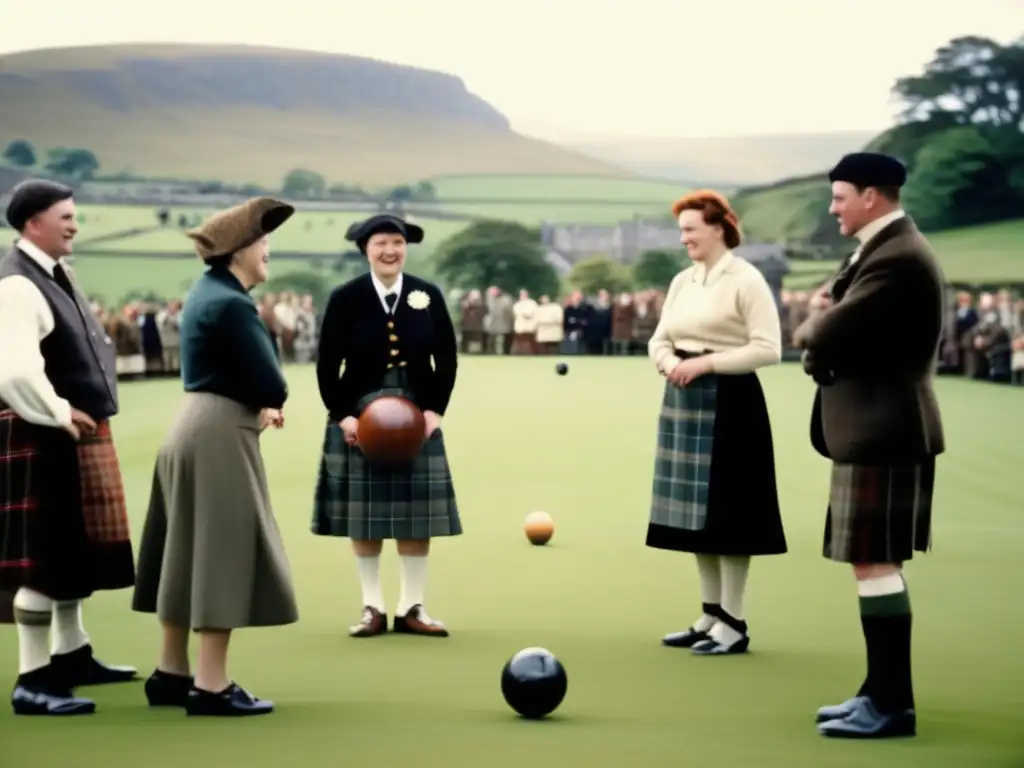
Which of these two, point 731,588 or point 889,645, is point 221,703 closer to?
point 889,645

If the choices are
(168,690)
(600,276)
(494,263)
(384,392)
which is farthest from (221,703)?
(494,263)

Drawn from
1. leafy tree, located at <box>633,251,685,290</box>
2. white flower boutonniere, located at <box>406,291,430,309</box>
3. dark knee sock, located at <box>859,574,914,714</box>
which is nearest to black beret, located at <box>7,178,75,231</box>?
white flower boutonniere, located at <box>406,291,430,309</box>

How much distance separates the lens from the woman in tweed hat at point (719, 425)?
8219 millimetres

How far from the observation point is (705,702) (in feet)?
23.4

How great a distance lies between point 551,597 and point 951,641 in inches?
86.3

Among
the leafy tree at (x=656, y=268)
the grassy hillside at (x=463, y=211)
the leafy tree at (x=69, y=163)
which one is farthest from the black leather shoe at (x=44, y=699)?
the leafy tree at (x=69, y=163)

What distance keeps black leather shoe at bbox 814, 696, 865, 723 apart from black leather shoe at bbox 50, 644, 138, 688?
2.69 metres

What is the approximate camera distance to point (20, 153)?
73812 mm

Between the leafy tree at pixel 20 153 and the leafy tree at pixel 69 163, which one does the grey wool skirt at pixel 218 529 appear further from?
the leafy tree at pixel 69 163

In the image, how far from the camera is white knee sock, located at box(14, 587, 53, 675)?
6.93 metres

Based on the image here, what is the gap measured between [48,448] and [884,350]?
2.98 m

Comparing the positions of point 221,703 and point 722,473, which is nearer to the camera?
point 221,703

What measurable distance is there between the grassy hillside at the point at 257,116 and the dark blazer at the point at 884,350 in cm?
7161

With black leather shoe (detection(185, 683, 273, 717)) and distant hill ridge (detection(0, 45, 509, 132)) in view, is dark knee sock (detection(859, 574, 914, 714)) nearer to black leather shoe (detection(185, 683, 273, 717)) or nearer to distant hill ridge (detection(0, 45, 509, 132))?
black leather shoe (detection(185, 683, 273, 717))
